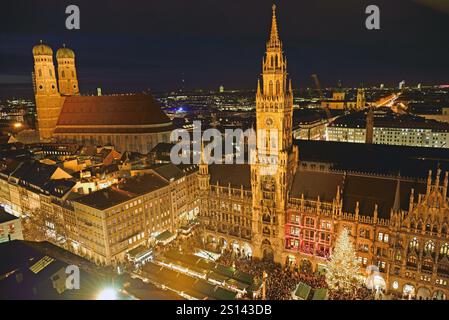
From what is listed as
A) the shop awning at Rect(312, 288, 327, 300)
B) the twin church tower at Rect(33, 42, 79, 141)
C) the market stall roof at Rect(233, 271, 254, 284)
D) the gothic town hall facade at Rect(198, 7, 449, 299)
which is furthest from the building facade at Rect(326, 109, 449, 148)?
the twin church tower at Rect(33, 42, 79, 141)

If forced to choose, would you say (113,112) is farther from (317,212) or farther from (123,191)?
(317,212)

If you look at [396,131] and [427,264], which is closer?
[427,264]

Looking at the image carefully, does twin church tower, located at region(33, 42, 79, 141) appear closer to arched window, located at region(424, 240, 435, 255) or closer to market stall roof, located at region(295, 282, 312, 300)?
market stall roof, located at region(295, 282, 312, 300)

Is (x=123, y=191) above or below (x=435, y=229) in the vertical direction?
above

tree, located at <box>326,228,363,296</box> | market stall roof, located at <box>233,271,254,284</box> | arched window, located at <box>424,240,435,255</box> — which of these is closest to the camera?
arched window, located at <box>424,240,435,255</box>

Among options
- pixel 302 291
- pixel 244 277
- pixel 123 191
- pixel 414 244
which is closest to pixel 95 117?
pixel 123 191

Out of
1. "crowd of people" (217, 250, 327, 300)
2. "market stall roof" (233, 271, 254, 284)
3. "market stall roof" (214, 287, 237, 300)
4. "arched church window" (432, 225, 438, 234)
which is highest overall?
"arched church window" (432, 225, 438, 234)
